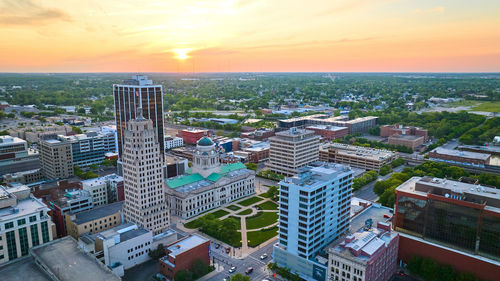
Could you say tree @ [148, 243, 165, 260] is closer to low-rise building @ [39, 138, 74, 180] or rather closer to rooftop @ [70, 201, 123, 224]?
rooftop @ [70, 201, 123, 224]

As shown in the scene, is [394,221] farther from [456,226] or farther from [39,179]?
[39,179]

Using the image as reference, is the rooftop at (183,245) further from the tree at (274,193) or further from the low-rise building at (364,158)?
the low-rise building at (364,158)

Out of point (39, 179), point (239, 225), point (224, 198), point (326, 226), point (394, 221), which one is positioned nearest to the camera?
point (326, 226)

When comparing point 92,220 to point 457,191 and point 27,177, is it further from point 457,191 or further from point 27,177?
point 457,191

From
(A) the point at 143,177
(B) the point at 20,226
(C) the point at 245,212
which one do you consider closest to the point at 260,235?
(C) the point at 245,212

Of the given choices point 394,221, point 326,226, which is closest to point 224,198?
point 326,226

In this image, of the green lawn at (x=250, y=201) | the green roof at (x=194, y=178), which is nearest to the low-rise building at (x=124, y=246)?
the green roof at (x=194, y=178)
